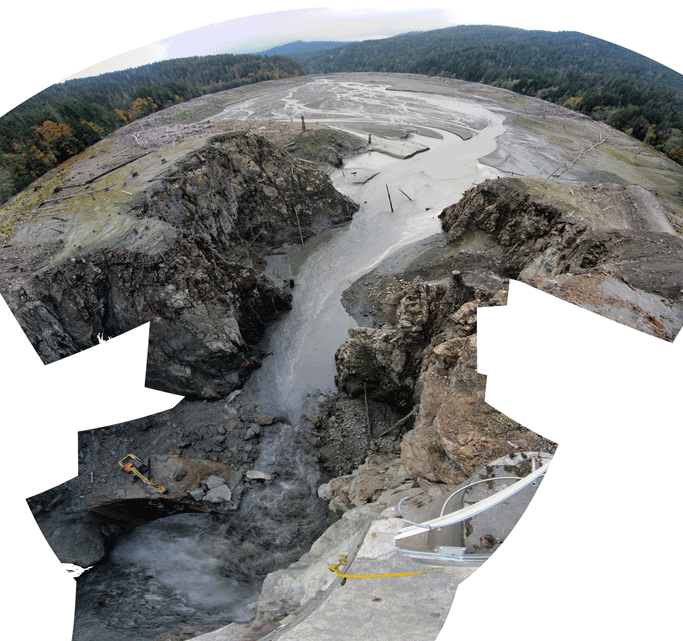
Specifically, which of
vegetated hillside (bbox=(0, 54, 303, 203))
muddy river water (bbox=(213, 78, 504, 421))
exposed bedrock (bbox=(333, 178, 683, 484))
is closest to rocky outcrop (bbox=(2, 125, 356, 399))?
vegetated hillside (bbox=(0, 54, 303, 203))

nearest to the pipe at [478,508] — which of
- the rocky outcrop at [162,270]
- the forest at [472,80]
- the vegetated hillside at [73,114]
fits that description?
the forest at [472,80]

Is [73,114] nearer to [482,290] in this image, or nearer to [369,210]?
[369,210]

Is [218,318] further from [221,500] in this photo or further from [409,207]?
[409,207]

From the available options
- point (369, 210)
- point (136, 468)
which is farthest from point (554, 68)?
point (136, 468)

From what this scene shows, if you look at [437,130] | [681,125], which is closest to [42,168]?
[681,125]

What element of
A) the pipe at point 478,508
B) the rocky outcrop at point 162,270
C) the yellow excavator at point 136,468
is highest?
the rocky outcrop at point 162,270

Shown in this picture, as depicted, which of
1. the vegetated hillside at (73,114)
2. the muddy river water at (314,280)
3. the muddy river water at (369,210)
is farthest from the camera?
the muddy river water at (369,210)

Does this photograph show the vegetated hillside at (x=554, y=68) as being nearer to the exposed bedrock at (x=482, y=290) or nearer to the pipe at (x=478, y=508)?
the exposed bedrock at (x=482, y=290)
